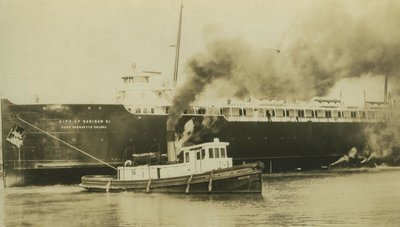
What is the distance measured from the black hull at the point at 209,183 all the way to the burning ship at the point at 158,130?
3.34 ft

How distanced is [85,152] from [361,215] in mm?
6334

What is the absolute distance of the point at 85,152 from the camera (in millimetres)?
12922

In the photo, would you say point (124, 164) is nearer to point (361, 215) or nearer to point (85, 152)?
point (85, 152)

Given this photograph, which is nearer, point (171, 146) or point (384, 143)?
point (171, 146)

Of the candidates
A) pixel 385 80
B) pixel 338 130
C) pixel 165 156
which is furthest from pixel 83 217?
pixel 338 130

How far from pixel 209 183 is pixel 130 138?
315cm

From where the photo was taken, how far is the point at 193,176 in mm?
11617

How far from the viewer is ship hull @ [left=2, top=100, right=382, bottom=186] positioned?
12703 millimetres

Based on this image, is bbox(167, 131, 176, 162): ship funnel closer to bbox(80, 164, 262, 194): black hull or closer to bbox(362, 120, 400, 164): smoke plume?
bbox(80, 164, 262, 194): black hull

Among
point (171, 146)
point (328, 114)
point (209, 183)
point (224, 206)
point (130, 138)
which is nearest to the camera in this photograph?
point (224, 206)

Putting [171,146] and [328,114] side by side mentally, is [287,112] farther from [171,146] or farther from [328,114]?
[171,146]

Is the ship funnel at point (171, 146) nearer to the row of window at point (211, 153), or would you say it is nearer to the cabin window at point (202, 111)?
the row of window at point (211, 153)

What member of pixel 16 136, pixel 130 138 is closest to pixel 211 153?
pixel 130 138

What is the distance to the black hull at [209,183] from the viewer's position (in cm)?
1130
